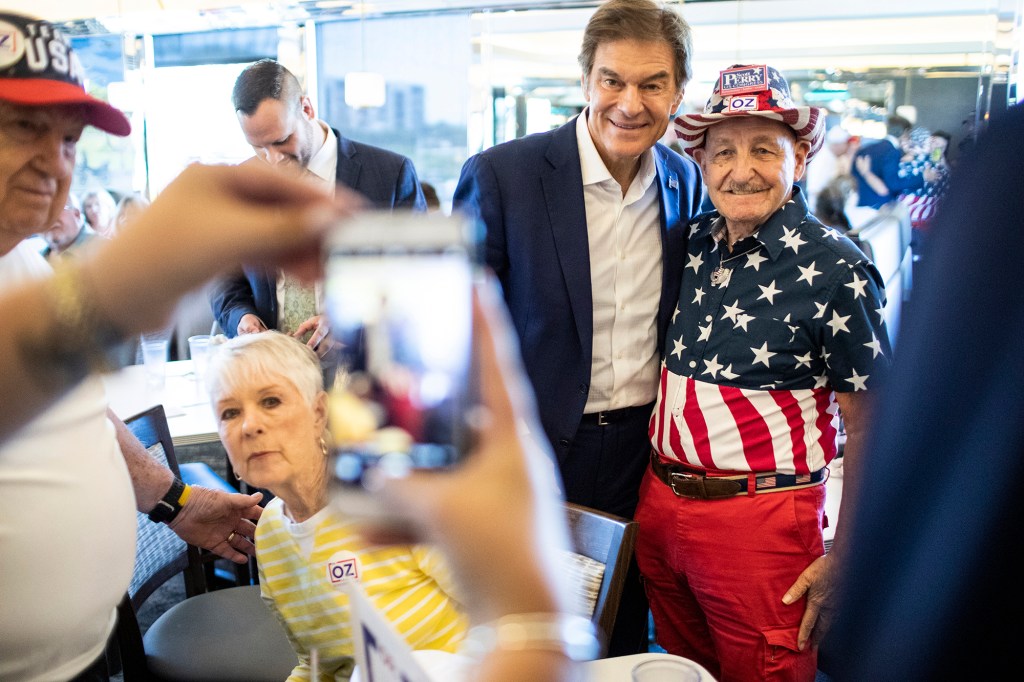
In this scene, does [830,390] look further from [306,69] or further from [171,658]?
[306,69]

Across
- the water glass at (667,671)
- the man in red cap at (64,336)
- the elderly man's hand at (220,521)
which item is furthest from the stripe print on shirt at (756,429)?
the man in red cap at (64,336)

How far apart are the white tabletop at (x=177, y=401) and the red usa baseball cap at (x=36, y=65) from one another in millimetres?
1921

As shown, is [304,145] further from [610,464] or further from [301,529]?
[301,529]

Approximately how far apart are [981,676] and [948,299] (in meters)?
0.26

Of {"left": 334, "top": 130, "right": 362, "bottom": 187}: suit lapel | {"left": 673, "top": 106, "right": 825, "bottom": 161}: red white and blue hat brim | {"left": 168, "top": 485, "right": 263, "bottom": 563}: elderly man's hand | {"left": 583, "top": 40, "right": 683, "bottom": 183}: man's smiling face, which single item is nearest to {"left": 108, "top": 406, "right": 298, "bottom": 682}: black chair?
{"left": 168, "top": 485, "right": 263, "bottom": 563}: elderly man's hand

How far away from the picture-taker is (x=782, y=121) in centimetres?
179

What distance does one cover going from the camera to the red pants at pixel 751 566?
1.74 meters

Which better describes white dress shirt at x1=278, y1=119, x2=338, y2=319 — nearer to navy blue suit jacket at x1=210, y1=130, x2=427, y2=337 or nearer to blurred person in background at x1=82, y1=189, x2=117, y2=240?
navy blue suit jacket at x1=210, y1=130, x2=427, y2=337

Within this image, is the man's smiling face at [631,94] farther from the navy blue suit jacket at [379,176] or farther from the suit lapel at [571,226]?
the navy blue suit jacket at [379,176]

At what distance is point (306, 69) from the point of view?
25.0 feet

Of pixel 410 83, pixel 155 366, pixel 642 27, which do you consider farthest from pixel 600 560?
pixel 410 83

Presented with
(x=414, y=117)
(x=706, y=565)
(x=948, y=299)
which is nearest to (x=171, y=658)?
(x=706, y=565)

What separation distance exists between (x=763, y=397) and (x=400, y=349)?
1.45 m

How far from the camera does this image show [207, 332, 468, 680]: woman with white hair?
1.20 meters
